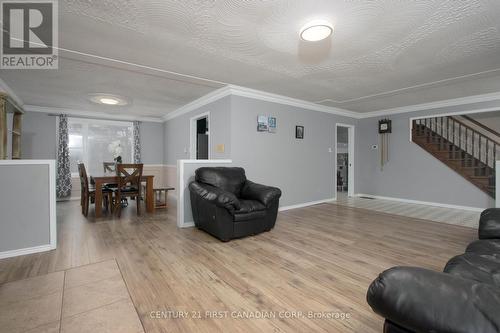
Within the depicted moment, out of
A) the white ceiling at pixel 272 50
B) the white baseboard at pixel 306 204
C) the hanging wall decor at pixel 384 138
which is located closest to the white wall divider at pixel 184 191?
the white ceiling at pixel 272 50

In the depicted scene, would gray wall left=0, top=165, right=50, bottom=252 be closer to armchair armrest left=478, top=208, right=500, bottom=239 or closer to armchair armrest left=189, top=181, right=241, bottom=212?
armchair armrest left=189, top=181, right=241, bottom=212

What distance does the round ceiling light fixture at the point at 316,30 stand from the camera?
2223 millimetres

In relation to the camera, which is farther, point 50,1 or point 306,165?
point 306,165

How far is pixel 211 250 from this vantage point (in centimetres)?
280

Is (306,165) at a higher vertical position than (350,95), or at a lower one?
lower

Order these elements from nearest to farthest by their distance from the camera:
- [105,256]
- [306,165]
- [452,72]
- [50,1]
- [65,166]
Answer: [50,1] < [105,256] < [452,72] < [306,165] < [65,166]

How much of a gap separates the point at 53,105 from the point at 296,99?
587cm

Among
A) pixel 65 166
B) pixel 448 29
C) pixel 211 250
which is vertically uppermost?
pixel 448 29

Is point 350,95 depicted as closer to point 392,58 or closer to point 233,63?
point 392,58

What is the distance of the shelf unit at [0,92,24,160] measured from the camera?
351 centimetres

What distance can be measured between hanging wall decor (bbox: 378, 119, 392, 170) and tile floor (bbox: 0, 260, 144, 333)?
21.2ft

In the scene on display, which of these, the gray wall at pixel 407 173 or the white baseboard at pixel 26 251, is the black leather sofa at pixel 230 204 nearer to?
the white baseboard at pixel 26 251

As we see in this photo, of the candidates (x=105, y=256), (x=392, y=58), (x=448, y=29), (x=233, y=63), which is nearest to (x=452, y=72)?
(x=392, y=58)

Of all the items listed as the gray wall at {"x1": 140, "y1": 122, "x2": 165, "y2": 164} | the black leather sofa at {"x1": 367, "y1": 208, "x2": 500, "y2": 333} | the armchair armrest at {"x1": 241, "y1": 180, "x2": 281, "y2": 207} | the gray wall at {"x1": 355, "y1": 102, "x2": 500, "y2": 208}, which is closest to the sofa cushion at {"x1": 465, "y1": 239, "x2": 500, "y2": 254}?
the black leather sofa at {"x1": 367, "y1": 208, "x2": 500, "y2": 333}
